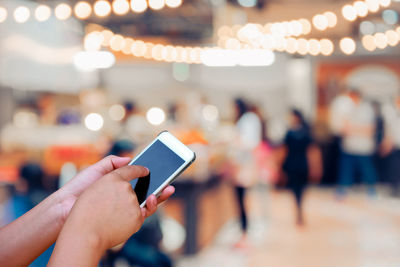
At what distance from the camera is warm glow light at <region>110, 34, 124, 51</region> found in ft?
17.4

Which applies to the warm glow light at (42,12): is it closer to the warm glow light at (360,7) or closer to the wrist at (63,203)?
the warm glow light at (360,7)

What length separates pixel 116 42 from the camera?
5.43m

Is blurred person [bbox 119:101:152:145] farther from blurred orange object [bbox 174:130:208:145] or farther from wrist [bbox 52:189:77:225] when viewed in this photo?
wrist [bbox 52:189:77:225]

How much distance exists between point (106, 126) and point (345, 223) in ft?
9.40

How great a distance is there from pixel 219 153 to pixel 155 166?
3.75 m

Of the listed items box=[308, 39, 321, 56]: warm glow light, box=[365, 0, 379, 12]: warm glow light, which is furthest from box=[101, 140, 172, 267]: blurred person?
box=[308, 39, 321, 56]: warm glow light

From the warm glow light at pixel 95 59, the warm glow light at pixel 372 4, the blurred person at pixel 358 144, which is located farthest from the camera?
the blurred person at pixel 358 144

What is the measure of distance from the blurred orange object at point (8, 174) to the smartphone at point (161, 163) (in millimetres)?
3268

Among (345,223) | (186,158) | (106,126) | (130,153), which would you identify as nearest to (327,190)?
(345,223)

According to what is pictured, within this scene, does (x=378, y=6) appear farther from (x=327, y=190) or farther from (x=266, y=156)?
(x=327, y=190)

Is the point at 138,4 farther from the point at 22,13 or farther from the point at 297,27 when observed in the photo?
the point at 297,27

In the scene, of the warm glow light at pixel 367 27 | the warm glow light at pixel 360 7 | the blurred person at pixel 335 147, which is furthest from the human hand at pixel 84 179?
the blurred person at pixel 335 147

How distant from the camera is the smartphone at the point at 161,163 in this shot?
74 cm

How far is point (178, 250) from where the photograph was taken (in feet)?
12.8
